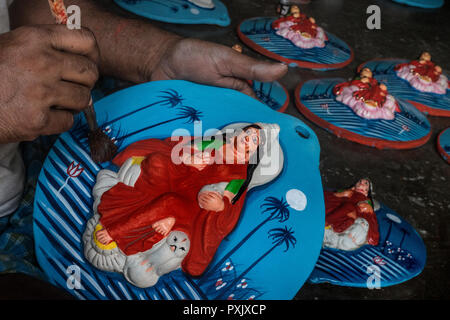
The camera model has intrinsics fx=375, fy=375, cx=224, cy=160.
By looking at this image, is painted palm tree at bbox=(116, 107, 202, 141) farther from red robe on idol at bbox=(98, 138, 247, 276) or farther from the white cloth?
the white cloth

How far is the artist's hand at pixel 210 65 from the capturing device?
1987 mm

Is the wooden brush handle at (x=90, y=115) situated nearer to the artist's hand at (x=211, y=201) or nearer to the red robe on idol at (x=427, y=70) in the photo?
the artist's hand at (x=211, y=201)

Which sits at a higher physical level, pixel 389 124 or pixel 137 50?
pixel 137 50

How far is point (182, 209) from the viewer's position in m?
1.38

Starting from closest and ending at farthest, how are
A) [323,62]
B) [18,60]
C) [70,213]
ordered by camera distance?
[18,60]
[70,213]
[323,62]

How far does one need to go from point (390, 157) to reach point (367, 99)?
1.64 ft

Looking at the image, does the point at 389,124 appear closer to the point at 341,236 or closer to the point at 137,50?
the point at 341,236

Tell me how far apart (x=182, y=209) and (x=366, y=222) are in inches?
43.0

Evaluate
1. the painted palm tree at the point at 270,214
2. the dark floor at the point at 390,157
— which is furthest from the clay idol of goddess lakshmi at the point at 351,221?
the painted palm tree at the point at 270,214

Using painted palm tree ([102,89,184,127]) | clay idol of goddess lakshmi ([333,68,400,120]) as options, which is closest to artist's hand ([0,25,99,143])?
painted palm tree ([102,89,184,127])

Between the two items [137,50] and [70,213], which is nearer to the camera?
[70,213]

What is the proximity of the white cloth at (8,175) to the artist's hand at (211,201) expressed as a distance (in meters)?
0.82

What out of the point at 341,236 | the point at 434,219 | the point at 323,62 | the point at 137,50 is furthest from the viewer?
the point at 323,62
